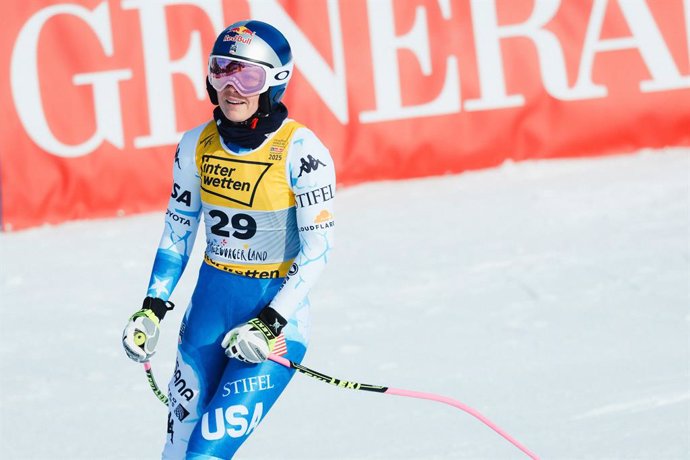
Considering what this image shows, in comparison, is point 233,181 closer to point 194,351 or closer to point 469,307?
point 194,351

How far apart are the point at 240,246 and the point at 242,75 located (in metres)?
0.60

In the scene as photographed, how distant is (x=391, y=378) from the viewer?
6629 millimetres

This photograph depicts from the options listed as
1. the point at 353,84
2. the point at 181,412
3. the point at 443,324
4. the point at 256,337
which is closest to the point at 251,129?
the point at 256,337

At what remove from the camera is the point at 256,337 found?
4.04 meters

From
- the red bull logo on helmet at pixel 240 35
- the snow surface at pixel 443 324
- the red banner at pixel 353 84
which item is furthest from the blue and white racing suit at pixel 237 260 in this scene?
the red banner at pixel 353 84

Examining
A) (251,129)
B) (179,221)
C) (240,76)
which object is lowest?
(179,221)

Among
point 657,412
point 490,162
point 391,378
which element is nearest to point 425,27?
point 490,162

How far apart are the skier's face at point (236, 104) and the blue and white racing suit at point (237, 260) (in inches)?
4.6

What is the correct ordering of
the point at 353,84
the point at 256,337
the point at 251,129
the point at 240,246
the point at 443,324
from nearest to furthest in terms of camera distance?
the point at 256,337
the point at 251,129
the point at 240,246
the point at 443,324
the point at 353,84

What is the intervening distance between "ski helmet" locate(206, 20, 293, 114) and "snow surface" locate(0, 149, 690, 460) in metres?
2.28

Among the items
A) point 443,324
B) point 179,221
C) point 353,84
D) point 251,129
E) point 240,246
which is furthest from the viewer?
point 353,84

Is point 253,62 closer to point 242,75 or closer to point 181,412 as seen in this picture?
point 242,75

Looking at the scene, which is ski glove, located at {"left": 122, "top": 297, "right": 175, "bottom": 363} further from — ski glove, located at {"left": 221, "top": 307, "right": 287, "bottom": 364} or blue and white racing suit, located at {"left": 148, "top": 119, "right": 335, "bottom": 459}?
ski glove, located at {"left": 221, "top": 307, "right": 287, "bottom": 364}

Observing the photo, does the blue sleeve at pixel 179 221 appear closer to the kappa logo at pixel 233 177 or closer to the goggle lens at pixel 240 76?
the kappa logo at pixel 233 177
